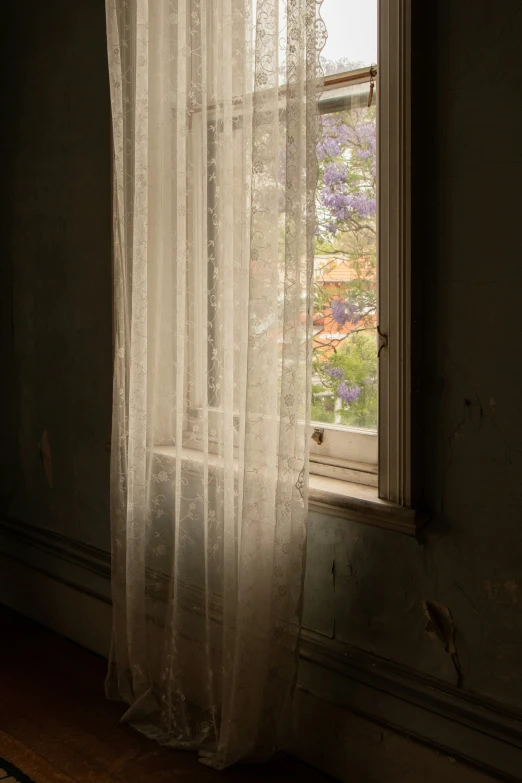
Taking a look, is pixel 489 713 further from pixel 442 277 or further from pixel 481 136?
pixel 481 136

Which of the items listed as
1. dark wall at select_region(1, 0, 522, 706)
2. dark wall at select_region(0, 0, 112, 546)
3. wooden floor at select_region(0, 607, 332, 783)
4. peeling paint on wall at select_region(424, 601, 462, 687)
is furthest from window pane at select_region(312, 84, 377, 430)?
wooden floor at select_region(0, 607, 332, 783)

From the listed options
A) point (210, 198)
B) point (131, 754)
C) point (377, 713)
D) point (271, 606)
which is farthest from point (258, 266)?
point (131, 754)

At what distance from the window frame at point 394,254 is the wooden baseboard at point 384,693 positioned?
1.29 feet

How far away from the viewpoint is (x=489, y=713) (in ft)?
5.96

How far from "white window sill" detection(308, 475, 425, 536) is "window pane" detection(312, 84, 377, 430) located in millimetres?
183

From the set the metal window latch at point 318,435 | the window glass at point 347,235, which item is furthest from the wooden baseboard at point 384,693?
the window glass at point 347,235

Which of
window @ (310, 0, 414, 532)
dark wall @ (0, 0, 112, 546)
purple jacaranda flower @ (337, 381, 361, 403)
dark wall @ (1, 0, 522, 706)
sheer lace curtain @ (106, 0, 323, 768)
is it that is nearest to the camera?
dark wall @ (1, 0, 522, 706)

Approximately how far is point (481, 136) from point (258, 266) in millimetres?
601

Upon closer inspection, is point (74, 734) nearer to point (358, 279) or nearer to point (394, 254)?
point (358, 279)

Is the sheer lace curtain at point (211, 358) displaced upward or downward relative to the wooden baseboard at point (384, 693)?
upward

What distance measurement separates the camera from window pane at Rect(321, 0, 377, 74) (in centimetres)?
201

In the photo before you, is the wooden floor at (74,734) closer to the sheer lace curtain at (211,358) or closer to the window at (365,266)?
the sheer lace curtain at (211,358)

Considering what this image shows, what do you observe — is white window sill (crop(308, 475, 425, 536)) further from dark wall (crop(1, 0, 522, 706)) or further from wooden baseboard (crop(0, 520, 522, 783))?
wooden baseboard (crop(0, 520, 522, 783))

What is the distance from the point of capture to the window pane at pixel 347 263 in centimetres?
208
